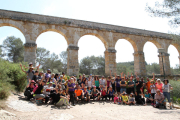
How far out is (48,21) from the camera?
11.3 meters

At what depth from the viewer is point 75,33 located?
12.2m

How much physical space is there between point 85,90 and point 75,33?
21.7 feet

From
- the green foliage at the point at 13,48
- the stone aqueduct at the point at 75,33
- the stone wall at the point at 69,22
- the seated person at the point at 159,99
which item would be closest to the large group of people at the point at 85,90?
the seated person at the point at 159,99

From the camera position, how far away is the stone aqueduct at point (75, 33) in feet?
34.8

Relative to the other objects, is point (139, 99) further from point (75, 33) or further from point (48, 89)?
point (75, 33)

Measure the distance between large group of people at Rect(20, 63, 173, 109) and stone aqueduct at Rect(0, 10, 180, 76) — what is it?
4.39 m

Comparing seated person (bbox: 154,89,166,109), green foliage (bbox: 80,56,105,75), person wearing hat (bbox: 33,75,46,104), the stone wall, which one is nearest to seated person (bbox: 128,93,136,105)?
seated person (bbox: 154,89,166,109)

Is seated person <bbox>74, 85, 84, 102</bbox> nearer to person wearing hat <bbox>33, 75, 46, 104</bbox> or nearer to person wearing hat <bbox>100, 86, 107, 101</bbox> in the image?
person wearing hat <bbox>100, 86, 107, 101</bbox>

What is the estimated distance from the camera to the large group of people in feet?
19.3

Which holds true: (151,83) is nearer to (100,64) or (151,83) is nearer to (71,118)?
(71,118)

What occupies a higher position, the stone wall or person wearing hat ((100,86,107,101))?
the stone wall

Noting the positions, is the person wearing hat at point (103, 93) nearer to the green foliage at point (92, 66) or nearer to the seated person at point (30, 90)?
the seated person at point (30, 90)

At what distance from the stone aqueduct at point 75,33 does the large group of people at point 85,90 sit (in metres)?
4.39

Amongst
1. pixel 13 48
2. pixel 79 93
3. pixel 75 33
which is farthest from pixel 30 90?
pixel 13 48
